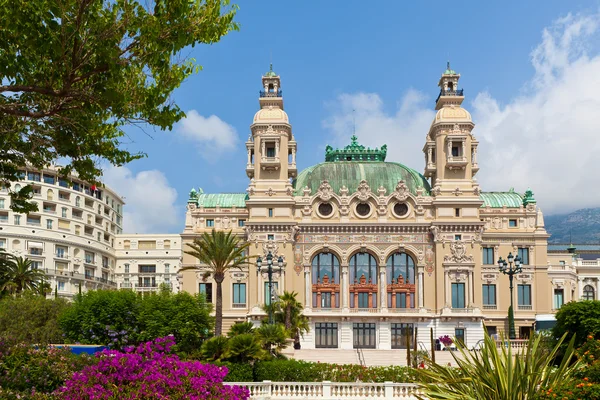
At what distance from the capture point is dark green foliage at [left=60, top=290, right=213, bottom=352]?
51312 millimetres

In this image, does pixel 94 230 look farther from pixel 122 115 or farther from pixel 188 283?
pixel 122 115

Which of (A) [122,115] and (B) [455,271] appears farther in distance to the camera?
(B) [455,271]

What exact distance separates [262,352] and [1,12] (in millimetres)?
28128

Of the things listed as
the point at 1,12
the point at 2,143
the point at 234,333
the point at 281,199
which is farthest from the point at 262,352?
the point at 281,199

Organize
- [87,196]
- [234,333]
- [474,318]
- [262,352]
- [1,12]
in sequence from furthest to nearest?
1. [87,196]
2. [474,318]
3. [234,333]
4. [262,352]
5. [1,12]

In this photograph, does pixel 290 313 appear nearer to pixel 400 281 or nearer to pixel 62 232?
pixel 400 281

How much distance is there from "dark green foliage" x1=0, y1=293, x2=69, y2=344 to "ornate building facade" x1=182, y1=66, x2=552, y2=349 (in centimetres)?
2049

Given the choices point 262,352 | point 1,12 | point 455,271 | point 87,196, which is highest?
point 87,196

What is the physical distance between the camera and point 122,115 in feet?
57.0

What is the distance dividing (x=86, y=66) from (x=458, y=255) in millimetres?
59428

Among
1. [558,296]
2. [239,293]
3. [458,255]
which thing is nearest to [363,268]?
[458,255]

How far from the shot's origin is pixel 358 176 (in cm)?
7638

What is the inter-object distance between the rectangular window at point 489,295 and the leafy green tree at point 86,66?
196ft

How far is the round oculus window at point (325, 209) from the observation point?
73375mm
